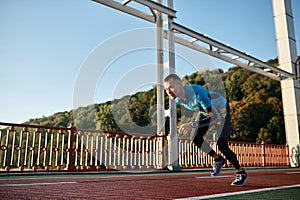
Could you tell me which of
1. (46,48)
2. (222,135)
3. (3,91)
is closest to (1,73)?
(3,91)

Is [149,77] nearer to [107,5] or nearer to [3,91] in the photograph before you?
[107,5]

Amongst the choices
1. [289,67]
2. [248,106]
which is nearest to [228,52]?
[289,67]

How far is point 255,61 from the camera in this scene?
11117mm

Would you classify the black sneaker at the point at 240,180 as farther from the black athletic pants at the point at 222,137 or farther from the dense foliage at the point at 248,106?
the dense foliage at the point at 248,106

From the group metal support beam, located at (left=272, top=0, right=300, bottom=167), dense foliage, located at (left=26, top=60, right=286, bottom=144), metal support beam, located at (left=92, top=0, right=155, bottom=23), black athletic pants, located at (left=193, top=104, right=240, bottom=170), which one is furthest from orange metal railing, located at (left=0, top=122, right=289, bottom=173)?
dense foliage, located at (left=26, top=60, right=286, bottom=144)

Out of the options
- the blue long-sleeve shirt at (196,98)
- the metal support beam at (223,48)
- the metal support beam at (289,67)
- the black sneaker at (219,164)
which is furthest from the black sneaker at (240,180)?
the metal support beam at (289,67)

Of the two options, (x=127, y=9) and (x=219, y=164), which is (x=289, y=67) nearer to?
(x=127, y=9)

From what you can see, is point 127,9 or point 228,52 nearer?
point 127,9

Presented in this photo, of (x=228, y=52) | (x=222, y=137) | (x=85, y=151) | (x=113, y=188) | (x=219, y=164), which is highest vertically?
(x=228, y=52)

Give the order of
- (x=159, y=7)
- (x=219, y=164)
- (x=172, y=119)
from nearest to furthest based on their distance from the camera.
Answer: (x=219, y=164) < (x=159, y=7) < (x=172, y=119)

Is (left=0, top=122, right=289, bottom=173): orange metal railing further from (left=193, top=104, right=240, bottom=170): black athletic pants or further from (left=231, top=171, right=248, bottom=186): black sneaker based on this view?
(left=231, top=171, right=248, bottom=186): black sneaker

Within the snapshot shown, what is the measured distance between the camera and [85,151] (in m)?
7.47

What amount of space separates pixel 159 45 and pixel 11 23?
42.9 feet

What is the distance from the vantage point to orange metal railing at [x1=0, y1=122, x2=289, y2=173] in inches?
240
